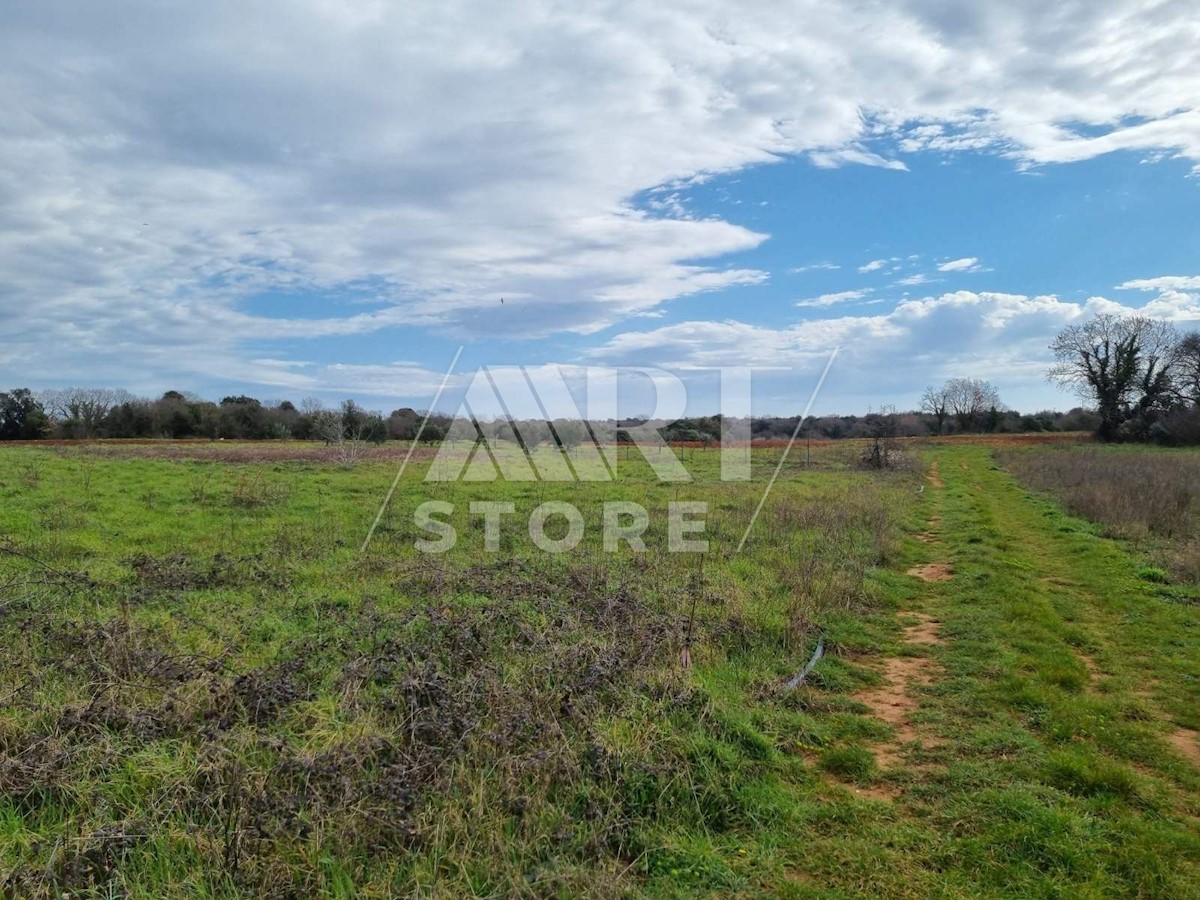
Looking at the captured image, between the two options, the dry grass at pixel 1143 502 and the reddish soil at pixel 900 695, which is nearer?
the reddish soil at pixel 900 695

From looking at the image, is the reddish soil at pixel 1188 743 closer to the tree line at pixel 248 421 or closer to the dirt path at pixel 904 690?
the dirt path at pixel 904 690

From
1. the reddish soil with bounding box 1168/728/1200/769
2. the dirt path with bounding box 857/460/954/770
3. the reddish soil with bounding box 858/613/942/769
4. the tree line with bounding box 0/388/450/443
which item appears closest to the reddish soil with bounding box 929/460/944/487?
the dirt path with bounding box 857/460/954/770

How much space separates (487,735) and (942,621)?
5.69 m

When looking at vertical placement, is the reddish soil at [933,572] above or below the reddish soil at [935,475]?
below

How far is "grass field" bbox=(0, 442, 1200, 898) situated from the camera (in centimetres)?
324

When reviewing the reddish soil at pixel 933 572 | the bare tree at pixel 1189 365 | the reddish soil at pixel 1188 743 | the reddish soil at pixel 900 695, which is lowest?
the reddish soil at pixel 900 695

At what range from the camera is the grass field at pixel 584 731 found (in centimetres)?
324

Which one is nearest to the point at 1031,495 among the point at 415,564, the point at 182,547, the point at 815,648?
the point at 815,648

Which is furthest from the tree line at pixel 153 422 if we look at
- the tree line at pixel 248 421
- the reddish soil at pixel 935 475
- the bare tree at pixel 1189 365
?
the bare tree at pixel 1189 365

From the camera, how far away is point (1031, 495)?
19547 millimetres

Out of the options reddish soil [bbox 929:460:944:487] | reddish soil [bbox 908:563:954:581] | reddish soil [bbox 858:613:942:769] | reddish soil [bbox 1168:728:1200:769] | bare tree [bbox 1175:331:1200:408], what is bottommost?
reddish soil [bbox 858:613:942:769]

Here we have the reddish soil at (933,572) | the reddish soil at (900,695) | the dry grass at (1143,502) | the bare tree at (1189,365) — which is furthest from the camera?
the bare tree at (1189,365)

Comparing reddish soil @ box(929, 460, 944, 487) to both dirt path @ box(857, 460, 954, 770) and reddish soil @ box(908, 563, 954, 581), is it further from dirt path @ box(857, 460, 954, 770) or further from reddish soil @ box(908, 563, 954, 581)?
dirt path @ box(857, 460, 954, 770)

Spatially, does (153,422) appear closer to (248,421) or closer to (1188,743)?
(248,421)
